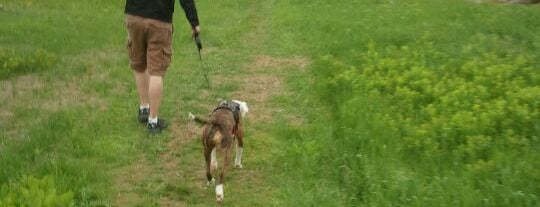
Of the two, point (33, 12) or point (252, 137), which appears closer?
point (252, 137)

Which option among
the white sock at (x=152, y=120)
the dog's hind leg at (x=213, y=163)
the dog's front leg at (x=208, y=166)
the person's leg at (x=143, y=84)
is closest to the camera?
the dog's front leg at (x=208, y=166)

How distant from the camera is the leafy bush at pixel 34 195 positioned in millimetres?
4246

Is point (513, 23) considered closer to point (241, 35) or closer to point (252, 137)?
point (241, 35)

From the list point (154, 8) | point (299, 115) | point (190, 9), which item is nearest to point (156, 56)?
point (154, 8)

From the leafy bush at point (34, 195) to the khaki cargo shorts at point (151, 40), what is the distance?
8.21 ft

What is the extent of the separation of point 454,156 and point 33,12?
11410 mm

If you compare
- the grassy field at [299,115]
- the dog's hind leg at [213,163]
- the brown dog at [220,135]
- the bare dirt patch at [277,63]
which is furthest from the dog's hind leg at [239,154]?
the bare dirt patch at [277,63]

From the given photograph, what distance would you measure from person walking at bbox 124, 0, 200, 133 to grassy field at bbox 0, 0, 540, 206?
48 cm

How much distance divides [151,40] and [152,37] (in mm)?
36

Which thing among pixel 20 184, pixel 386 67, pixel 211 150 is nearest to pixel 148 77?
pixel 211 150

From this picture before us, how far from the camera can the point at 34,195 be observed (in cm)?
434

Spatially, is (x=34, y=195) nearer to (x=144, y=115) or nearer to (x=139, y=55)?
(x=139, y=55)

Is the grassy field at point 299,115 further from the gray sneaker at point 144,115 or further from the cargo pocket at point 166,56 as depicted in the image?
the cargo pocket at point 166,56

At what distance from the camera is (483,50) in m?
9.95
